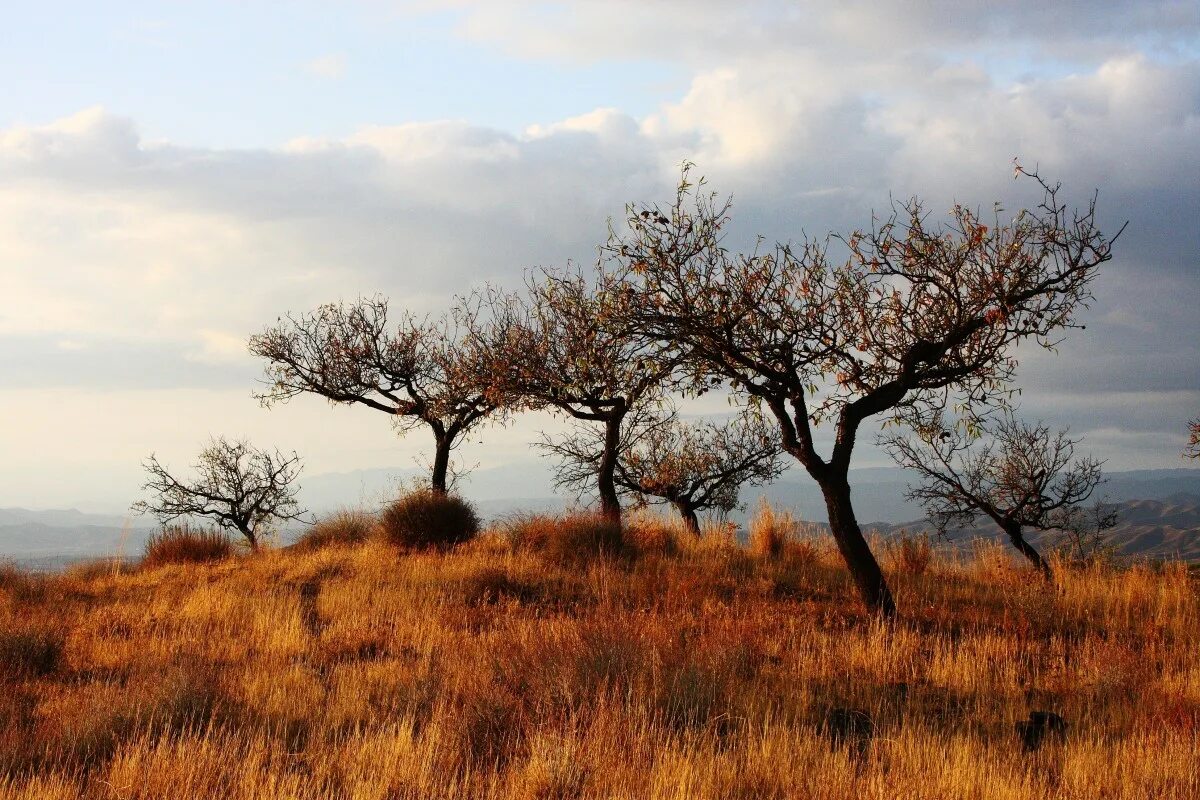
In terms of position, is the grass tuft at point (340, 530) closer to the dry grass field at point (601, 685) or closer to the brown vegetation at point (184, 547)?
the brown vegetation at point (184, 547)

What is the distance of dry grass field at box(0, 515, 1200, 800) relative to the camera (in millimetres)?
7852

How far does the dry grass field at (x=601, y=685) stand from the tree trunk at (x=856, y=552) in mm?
529

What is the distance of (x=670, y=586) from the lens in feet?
57.3

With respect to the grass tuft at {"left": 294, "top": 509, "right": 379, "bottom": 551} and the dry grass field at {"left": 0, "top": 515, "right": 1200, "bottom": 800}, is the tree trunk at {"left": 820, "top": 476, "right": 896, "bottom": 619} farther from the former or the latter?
the grass tuft at {"left": 294, "top": 509, "right": 379, "bottom": 551}

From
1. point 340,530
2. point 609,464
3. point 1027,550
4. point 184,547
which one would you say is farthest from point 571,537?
point 184,547

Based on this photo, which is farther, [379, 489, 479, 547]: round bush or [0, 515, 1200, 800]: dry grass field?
[379, 489, 479, 547]: round bush

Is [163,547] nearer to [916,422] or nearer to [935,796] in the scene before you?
[916,422]

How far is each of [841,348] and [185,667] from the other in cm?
1093

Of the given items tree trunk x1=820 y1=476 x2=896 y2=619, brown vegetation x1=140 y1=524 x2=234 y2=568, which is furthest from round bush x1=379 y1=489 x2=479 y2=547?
tree trunk x1=820 y1=476 x2=896 y2=619

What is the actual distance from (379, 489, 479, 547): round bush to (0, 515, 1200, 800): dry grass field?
374 cm

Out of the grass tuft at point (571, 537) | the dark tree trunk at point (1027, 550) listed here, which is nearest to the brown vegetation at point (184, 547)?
the grass tuft at point (571, 537)

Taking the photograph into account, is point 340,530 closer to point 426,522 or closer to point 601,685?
point 426,522

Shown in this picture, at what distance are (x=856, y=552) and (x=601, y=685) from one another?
770 centimetres

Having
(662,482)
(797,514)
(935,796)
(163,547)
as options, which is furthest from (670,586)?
(163,547)
